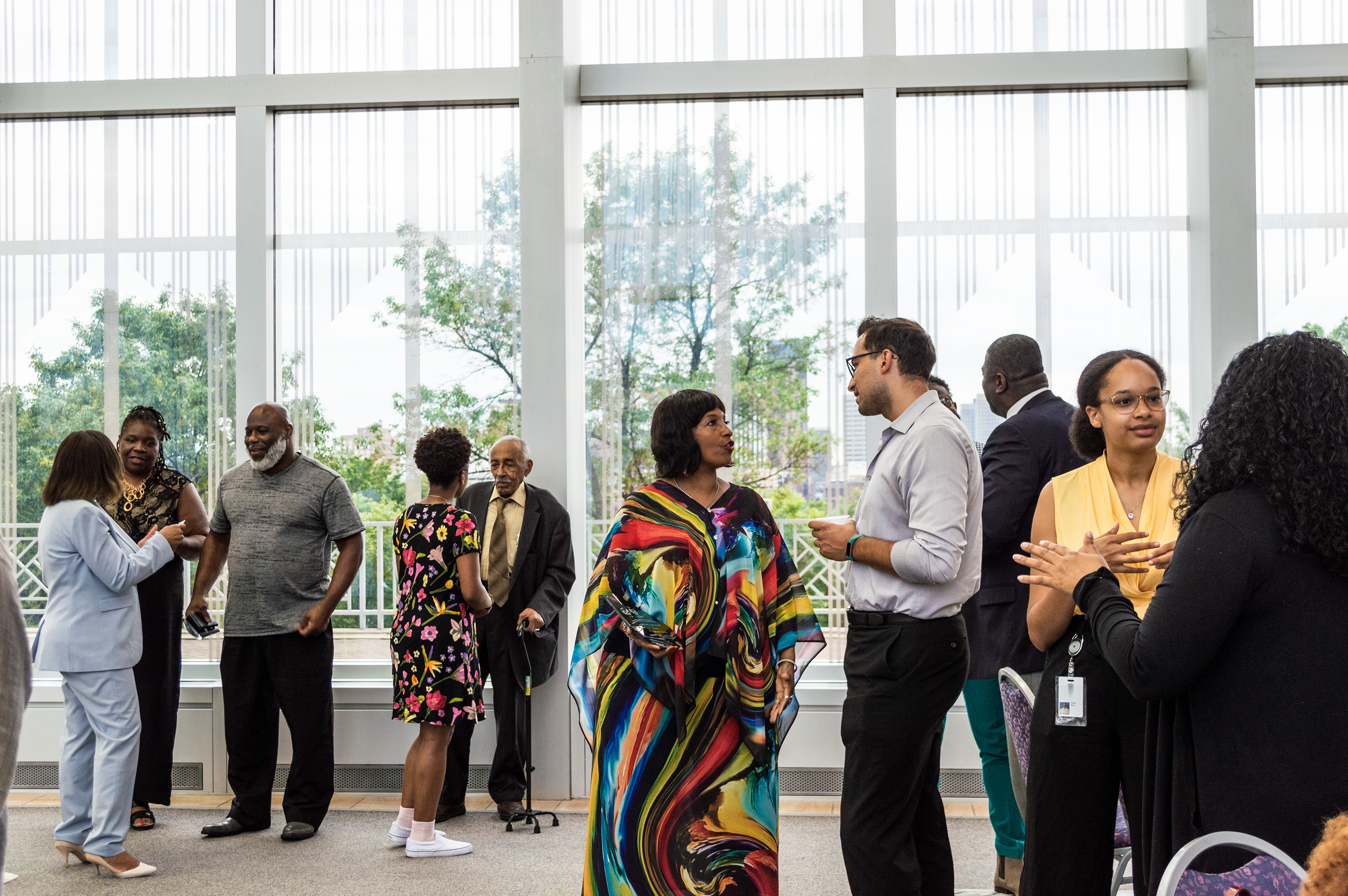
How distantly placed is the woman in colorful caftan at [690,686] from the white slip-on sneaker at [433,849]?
1483 mm

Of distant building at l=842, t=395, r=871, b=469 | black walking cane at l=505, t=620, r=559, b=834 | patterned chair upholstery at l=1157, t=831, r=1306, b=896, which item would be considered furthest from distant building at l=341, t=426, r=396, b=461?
patterned chair upholstery at l=1157, t=831, r=1306, b=896

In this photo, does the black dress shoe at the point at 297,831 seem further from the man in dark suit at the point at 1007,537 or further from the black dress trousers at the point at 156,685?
the man in dark suit at the point at 1007,537

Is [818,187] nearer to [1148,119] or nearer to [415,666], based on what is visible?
[1148,119]

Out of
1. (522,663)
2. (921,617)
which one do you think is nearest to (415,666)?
(522,663)

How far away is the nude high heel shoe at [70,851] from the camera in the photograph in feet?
13.1

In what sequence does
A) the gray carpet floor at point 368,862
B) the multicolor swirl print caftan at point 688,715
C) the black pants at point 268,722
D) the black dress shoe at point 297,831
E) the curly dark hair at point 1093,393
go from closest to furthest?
the curly dark hair at point 1093,393 → the multicolor swirl print caftan at point 688,715 → the gray carpet floor at point 368,862 → the black dress shoe at point 297,831 → the black pants at point 268,722

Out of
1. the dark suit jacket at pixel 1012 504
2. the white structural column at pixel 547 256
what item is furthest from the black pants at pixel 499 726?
the dark suit jacket at pixel 1012 504

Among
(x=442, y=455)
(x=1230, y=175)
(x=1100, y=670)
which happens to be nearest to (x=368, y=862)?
(x=442, y=455)

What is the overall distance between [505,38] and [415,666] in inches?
133

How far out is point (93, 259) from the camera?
223 inches

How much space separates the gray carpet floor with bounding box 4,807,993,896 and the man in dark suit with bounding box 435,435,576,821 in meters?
0.25

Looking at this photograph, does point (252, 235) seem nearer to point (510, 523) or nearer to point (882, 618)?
point (510, 523)

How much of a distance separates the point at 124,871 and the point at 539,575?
200cm

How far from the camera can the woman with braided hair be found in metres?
4.62
